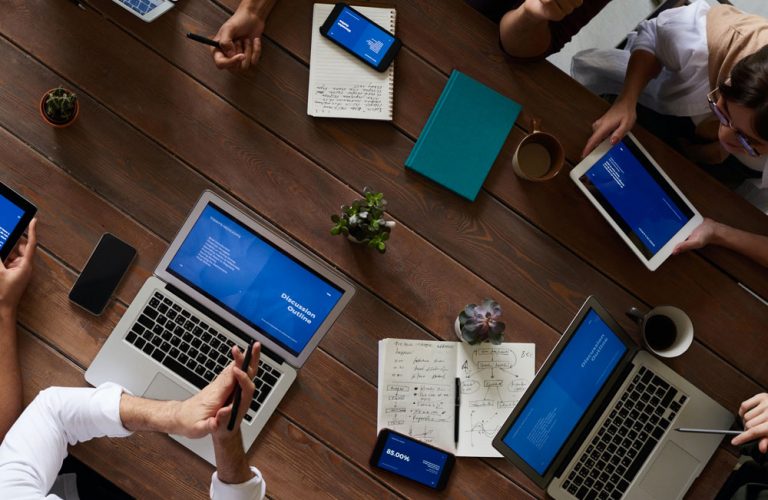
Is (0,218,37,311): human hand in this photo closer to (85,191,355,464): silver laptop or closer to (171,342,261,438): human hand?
(85,191,355,464): silver laptop

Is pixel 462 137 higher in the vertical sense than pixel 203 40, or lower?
higher

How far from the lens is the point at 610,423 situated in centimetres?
147

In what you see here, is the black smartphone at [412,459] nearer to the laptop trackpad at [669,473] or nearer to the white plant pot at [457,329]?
the white plant pot at [457,329]

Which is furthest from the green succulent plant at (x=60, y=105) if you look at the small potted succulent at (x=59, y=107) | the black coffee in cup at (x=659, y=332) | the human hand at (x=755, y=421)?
the human hand at (x=755, y=421)

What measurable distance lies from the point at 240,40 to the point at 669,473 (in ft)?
4.40

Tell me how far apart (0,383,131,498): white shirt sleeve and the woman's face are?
1.37 m

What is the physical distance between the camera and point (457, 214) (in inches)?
58.0

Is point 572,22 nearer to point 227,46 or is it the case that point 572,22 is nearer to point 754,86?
point 754,86

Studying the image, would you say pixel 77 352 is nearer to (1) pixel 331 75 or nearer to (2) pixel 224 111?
(2) pixel 224 111

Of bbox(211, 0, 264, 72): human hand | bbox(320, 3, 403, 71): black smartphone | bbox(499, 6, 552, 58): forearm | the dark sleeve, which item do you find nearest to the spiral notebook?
bbox(320, 3, 403, 71): black smartphone

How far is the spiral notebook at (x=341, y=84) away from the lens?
143 cm

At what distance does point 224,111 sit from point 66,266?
0.46 meters

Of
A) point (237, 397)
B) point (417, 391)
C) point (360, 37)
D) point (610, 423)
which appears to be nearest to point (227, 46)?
point (360, 37)

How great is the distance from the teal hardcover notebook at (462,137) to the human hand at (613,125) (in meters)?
0.19
